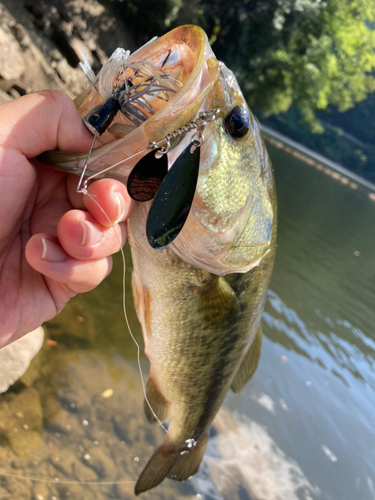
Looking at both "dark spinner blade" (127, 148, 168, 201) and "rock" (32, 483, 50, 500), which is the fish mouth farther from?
"rock" (32, 483, 50, 500)

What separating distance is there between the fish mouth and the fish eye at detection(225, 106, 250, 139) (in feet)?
0.40

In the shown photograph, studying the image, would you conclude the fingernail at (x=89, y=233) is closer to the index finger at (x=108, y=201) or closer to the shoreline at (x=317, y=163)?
the index finger at (x=108, y=201)

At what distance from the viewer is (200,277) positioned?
1.58 m

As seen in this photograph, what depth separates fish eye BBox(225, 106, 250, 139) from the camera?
1218mm

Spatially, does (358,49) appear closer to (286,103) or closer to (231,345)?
(286,103)

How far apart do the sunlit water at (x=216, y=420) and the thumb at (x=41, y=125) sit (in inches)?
98.4

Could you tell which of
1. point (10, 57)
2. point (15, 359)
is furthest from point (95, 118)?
point (10, 57)

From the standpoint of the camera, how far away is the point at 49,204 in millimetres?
1538

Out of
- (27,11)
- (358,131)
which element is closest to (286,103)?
(27,11)

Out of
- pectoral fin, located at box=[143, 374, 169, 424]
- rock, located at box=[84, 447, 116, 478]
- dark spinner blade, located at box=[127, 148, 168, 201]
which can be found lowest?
rock, located at box=[84, 447, 116, 478]

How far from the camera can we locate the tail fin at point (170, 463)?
7.23 ft

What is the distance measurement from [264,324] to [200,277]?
15.9 feet

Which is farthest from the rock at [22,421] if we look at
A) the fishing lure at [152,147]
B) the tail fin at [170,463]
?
the fishing lure at [152,147]

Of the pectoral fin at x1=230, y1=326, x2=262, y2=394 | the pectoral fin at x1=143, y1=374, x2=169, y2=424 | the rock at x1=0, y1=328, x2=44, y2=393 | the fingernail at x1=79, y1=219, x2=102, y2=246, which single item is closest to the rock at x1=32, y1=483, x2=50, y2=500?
the rock at x1=0, y1=328, x2=44, y2=393
